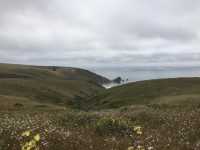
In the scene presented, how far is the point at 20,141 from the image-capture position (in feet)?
41.9

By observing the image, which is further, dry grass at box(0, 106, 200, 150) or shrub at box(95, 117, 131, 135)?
shrub at box(95, 117, 131, 135)

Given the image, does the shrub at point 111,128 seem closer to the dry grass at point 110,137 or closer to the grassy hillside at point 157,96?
the dry grass at point 110,137

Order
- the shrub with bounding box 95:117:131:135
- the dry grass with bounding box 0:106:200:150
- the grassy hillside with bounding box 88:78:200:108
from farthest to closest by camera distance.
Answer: the grassy hillside with bounding box 88:78:200:108, the shrub with bounding box 95:117:131:135, the dry grass with bounding box 0:106:200:150

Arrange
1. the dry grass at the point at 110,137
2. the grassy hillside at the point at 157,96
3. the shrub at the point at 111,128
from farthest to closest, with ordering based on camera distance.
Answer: the grassy hillside at the point at 157,96 → the shrub at the point at 111,128 → the dry grass at the point at 110,137

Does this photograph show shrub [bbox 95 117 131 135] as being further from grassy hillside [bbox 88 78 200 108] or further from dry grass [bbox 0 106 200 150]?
grassy hillside [bbox 88 78 200 108]

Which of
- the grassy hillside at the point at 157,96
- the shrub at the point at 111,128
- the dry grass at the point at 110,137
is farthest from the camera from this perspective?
the grassy hillside at the point at 157,96

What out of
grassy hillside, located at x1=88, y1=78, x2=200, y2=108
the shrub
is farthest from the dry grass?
grassy hillside, located at x1=88, y1=78, x2=200, y2=108

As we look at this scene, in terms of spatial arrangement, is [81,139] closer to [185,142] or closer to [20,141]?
[20,141]

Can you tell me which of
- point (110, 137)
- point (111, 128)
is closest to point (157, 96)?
point (111, 128)

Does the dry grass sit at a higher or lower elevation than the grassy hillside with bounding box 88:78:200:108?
higher

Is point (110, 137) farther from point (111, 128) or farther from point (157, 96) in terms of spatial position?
point (157, 96)

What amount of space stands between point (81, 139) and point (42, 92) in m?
104

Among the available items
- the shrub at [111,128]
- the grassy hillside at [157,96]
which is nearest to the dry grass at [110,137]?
the shrub at [111,128]

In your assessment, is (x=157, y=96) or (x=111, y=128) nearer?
(x=111, y=128)
